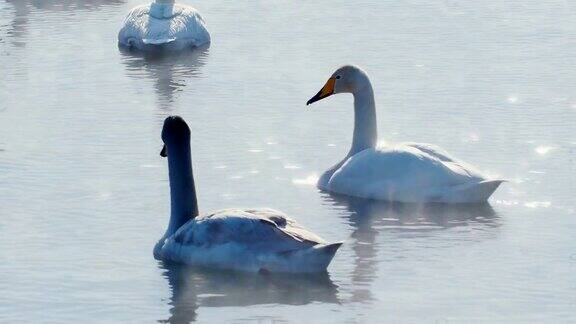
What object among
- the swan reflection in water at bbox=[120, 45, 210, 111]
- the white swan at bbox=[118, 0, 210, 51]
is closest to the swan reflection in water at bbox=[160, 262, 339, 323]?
the swan reflection in water at bbox=[120, 45, 210, 111]

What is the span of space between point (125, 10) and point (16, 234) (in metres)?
17.6

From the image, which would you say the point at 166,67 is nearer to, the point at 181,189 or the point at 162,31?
the point at 162,31

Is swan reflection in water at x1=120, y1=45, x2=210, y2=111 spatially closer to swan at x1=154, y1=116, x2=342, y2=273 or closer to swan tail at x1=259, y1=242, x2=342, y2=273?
swan at x1=154, y1=116, x2=342, y2=273

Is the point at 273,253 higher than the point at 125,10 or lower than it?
higher

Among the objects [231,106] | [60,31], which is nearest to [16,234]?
[231,106]

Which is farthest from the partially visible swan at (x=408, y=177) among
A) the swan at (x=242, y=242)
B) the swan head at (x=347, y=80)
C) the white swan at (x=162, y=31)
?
the white swan at (x=162, y=31)

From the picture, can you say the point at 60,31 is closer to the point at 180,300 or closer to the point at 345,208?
the point at 345,208

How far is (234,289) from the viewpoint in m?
13.6

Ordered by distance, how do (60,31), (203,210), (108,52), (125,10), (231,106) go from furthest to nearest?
1. (125,10)
2. (60,31)
3. (108,52)
4. (231,106)
5. (203,210)

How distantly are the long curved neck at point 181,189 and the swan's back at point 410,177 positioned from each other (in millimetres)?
2616

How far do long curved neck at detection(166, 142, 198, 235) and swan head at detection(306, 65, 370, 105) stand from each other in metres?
3.58

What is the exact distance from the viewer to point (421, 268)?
1416 centimetres

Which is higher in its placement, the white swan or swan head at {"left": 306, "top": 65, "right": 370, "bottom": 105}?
swan head at {"left": 306, "top": 65, "right": 370, "bottom": 105}

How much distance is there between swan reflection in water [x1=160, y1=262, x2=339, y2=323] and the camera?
520 inches
